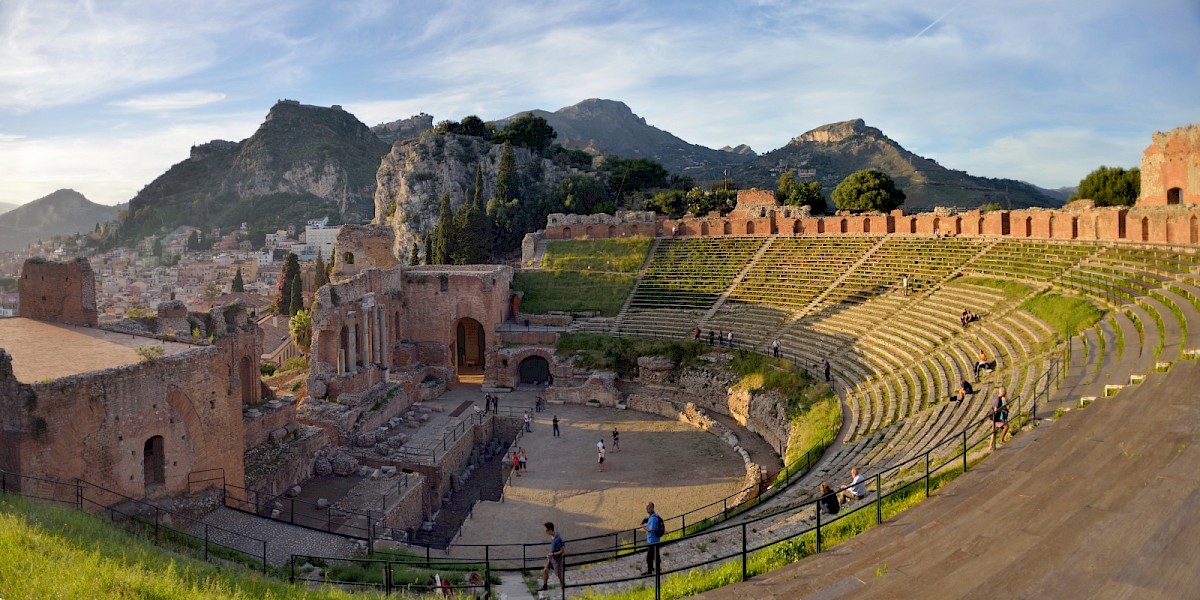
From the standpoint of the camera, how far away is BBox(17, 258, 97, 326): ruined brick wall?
1933 cm

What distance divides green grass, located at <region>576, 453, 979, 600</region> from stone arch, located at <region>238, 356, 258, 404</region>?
17510 millimetres

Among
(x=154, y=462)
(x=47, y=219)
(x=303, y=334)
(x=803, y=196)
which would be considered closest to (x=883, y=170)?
(x=803, y=196)

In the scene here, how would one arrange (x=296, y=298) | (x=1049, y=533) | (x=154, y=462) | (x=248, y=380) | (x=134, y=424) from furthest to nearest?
(x=296, y=298) < (x=248, y=380) < (x=154, y=462) < (x=134, y=424) < (x=1049, y=533)

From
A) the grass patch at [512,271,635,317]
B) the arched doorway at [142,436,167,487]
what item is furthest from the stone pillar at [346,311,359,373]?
the arched doorway at [142,436,167,487]

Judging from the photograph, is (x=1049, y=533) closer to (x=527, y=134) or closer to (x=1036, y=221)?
(x=1036, y=221)

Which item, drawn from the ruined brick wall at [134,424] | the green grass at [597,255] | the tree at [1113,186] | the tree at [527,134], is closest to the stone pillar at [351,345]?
the ruined brick wall at [134,424]

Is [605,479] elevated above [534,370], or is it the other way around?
[534,370]

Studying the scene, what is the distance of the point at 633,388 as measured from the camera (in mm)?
33312

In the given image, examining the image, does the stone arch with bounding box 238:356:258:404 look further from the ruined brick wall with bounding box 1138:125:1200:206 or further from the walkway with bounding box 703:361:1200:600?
the ruined brick wall with bounding box 1138:125:1200:206

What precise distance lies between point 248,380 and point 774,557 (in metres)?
19.6

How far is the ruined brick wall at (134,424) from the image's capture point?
14.1 m

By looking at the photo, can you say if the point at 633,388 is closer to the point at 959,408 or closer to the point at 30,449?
the point at 959,408

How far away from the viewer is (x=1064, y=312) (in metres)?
20.8

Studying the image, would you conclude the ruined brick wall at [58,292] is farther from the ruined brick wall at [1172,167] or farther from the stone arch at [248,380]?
the ruined brick wall at [1172,167]
